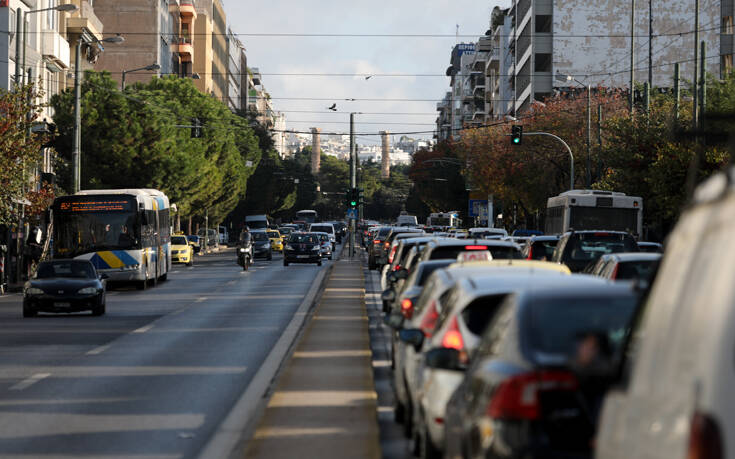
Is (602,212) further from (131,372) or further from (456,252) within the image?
(131,372)

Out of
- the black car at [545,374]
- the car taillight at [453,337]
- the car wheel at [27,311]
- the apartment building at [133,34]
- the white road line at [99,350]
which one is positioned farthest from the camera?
the apartment building at [133,34]

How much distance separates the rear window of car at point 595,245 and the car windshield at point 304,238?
37.9 meters

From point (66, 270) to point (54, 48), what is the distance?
1294 inches

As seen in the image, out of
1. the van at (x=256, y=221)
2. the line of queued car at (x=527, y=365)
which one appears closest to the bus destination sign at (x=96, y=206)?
the line of queued car at (x=527, y=365)

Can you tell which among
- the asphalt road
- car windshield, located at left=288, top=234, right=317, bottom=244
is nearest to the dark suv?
the asphalt road

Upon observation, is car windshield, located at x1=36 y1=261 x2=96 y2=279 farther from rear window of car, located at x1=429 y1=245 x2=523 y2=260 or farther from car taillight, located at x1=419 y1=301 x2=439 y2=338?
car taillight, located at x1=419 y1=301 x2=439 y2=338

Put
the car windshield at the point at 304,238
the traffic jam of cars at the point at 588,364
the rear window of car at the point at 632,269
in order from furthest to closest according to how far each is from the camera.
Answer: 1. the car windshield at the point at 304,238
2. the rear window of car at the point at 632,269
3. the traffic jam of cars at the point at 588,364

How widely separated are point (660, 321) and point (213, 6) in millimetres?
143171

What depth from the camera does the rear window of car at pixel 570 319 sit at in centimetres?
581

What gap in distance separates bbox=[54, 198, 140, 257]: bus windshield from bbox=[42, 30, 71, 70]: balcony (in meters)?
20.9

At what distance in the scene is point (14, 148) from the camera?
39875 millimetres

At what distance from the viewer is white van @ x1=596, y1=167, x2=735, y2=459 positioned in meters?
3.60

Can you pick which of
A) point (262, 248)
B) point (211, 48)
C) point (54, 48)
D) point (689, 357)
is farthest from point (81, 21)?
point (689, 357)

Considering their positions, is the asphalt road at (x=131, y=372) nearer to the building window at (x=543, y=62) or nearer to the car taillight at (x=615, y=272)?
the car taillight at (x=615, y=272)
